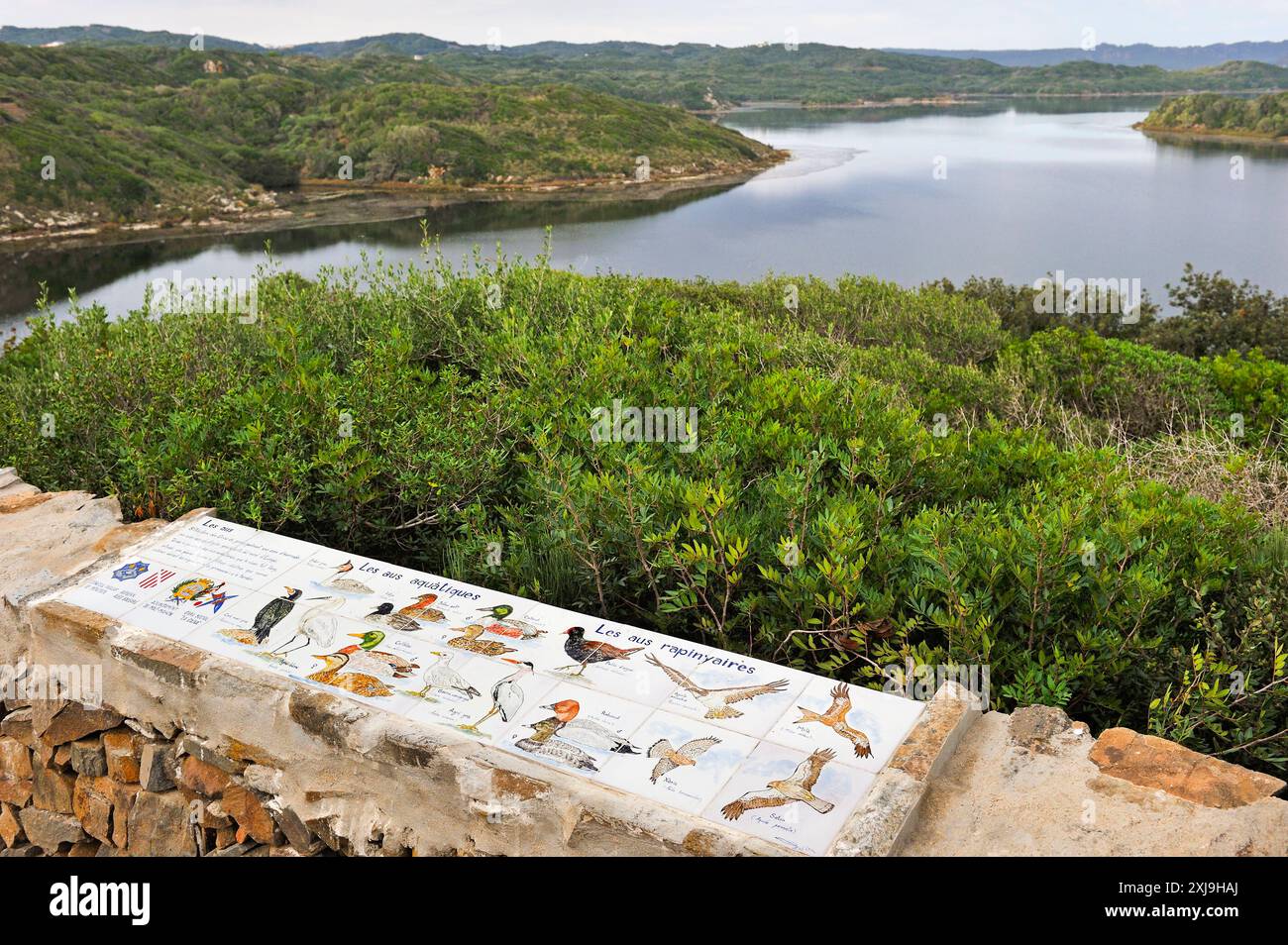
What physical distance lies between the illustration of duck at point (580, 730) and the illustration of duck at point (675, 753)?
0.06 meters

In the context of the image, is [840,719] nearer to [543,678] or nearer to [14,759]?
[543,678]

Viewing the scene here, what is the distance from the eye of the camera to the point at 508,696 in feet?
9.27

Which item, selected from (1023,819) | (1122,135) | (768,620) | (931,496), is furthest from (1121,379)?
(1122,135)

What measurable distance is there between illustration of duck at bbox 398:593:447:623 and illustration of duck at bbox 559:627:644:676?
0.48 metres

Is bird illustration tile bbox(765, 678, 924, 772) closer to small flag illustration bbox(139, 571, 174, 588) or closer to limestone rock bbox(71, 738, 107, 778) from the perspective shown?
small flag illustration bbox(139, 571, 174, 588)

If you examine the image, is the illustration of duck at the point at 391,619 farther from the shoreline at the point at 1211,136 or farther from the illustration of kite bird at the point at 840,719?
the shoreline at the point at 1211,136

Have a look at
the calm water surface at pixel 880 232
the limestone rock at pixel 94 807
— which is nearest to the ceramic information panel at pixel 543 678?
the limestone rock at pixel 94 807

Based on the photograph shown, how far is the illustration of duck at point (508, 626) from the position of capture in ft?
10.3

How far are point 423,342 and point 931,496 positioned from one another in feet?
12.0

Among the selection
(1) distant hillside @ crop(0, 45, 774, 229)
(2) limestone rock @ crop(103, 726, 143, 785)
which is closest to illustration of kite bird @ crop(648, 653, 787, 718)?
(2) limestone rock @ crop(103, 726, 143, 785)

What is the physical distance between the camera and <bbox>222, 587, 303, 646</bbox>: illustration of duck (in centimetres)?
319

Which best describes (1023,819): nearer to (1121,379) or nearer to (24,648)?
(24,648)

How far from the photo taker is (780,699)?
276cm

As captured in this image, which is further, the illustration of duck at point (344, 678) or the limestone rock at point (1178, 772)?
the illustration of duck at point (344, 678)
